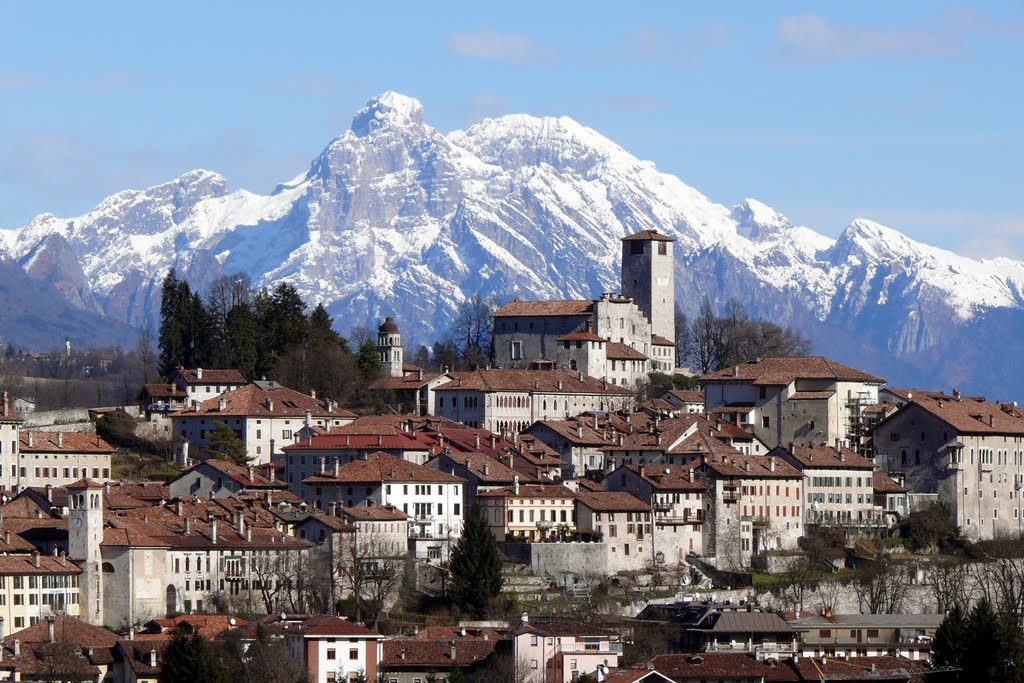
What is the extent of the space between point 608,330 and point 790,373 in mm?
23028

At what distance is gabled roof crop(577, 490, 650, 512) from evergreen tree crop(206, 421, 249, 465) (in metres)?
19.8

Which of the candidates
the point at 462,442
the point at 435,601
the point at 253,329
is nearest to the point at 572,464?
the point at 462,442

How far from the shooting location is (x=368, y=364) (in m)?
132

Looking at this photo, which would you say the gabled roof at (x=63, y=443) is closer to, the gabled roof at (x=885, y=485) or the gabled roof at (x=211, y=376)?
the gabled roof at (x=211, y=376)

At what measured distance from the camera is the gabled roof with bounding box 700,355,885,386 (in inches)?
4553

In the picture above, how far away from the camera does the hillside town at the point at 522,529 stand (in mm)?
81125

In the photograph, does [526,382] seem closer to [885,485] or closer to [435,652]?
[885,485]

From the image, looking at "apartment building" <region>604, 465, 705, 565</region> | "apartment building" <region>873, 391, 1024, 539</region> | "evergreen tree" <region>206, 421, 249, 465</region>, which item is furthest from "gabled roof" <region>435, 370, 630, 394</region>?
"apartment building" <region>604, 465, 705, 565</region>

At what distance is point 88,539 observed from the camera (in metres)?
87.8

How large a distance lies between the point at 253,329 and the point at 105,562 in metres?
43.7

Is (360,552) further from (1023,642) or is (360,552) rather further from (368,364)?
(368,364)

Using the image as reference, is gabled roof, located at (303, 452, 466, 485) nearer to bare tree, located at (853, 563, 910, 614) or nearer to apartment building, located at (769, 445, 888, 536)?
apartment building, located at (769, 445, 888, 536)

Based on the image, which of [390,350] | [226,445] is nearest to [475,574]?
[226,445]

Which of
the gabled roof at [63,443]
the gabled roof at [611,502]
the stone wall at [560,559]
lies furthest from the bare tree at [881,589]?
the gabled roof at [63,443]
